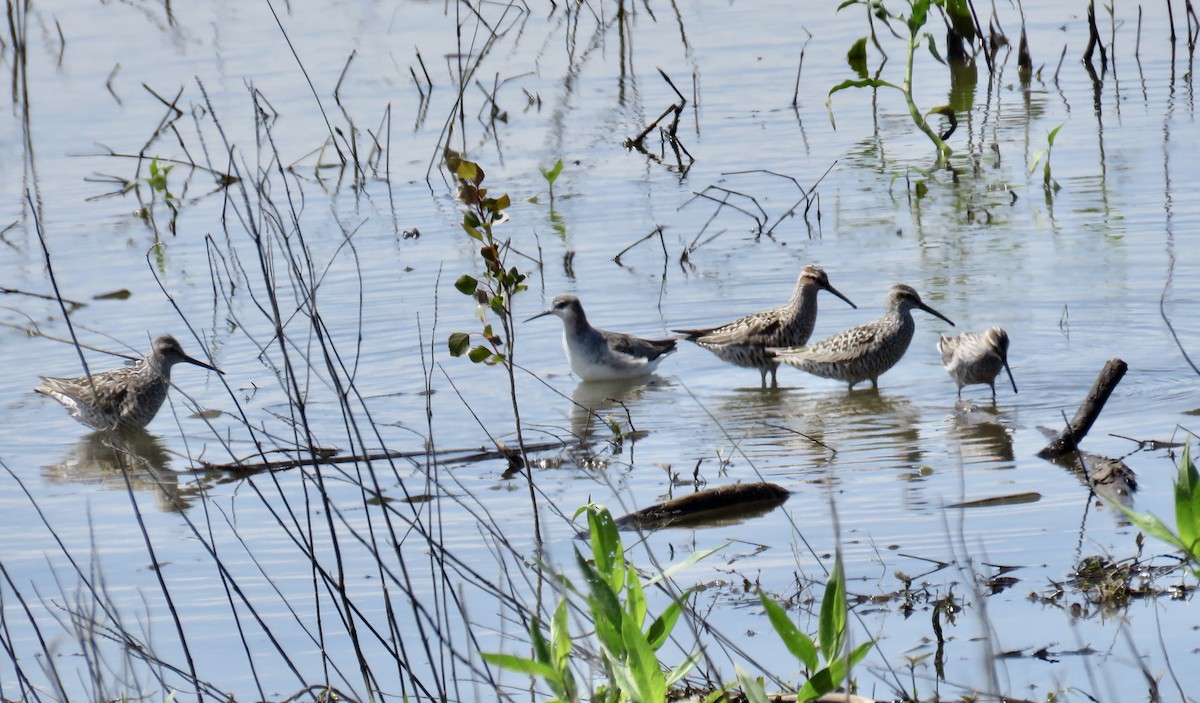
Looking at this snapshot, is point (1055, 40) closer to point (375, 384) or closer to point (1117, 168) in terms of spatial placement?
point (1117, 168)

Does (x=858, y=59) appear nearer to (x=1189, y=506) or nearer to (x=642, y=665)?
(x=1189, y=506)

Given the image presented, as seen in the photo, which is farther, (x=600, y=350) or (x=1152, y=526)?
(x=600, y=350)

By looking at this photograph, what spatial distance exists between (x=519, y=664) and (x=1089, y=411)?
15.2ft

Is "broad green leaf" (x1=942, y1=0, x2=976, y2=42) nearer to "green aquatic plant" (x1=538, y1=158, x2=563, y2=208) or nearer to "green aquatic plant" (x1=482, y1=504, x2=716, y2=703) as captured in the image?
"green aquatic plant" (x1=538, y1=158, x2=563, y2=208)

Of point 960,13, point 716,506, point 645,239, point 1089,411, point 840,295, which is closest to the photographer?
point 716,506

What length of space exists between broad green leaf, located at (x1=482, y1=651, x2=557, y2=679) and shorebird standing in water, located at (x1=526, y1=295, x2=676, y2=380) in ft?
21.3

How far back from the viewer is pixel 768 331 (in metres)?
10.4

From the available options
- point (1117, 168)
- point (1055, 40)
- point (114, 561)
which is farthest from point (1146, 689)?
point (1055, 40)

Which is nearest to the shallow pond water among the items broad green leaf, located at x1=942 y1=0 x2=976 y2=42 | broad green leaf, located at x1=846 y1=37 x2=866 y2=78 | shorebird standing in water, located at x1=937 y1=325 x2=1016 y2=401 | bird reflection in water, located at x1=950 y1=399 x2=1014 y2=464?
bird reflection in water, located at x1=950 y1=399 x2=1014 y2=464

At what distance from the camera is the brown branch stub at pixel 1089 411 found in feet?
23.6

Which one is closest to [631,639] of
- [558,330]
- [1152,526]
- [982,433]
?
[1152,526]

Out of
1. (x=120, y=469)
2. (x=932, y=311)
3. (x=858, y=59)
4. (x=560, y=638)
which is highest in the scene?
(x=858, y=59)

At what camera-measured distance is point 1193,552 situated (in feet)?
11.5

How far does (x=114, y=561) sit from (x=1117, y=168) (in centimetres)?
903
